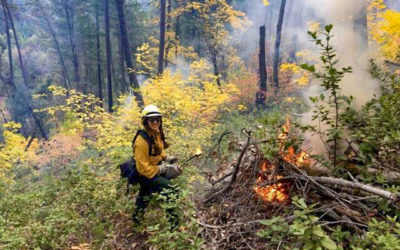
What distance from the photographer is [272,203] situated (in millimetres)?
3127

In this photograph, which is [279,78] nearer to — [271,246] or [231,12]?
[231,12]

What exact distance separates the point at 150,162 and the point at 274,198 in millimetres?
1899

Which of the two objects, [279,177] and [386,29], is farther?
[386,29]

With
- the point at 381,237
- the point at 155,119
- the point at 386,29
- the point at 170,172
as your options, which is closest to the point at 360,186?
the point at 381,237

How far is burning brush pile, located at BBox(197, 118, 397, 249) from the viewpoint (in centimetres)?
260

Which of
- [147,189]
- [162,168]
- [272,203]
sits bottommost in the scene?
[147,189]

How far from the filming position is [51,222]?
3.79 meters

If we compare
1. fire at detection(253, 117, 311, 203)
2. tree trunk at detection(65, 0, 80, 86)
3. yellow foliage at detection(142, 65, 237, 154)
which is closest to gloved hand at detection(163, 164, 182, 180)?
fire at detection(253, 117, 311, 203)

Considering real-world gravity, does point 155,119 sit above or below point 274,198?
above

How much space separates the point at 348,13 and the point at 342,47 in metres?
0.68

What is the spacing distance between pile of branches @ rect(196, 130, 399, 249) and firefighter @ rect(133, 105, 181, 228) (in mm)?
723

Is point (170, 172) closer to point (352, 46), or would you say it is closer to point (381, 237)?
point (381, 237)

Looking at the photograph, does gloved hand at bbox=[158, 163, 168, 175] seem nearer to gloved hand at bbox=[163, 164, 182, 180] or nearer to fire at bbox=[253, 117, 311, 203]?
gloved hand at bbox=[163, 164, 182, 180]

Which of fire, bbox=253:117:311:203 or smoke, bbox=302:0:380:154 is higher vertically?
smoke, bbox=302:0:380:154
